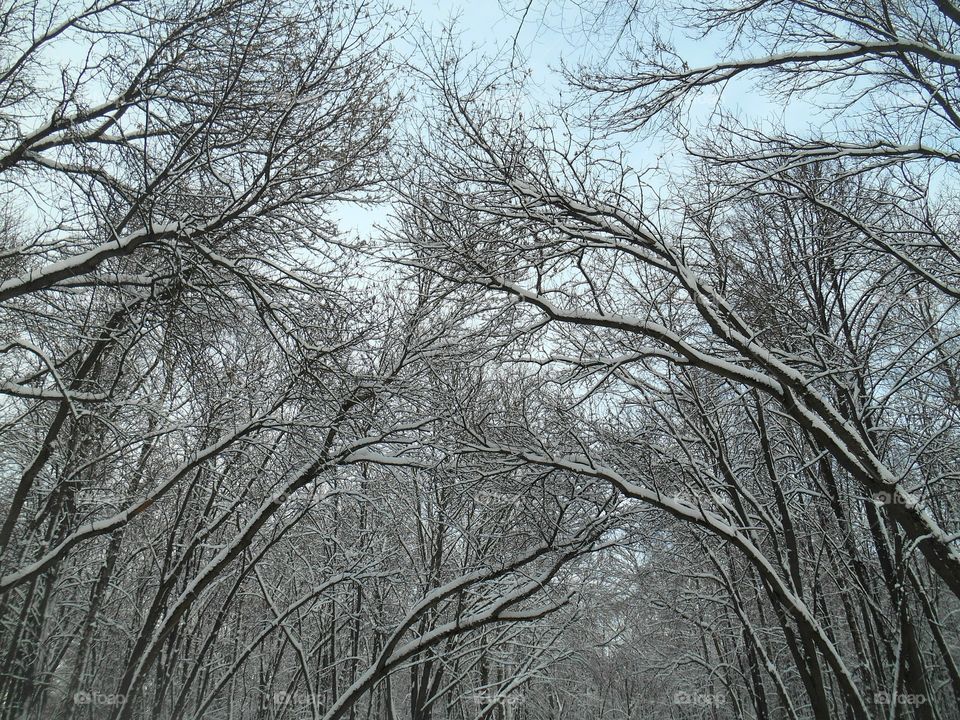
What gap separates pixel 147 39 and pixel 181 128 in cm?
72

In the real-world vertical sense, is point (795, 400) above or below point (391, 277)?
below

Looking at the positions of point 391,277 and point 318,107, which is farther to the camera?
point 391,277

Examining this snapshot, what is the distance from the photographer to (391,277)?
7.34 metres

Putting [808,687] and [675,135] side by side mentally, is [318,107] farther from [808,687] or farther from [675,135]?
[808,687]

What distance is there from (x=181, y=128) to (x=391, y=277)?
259cm

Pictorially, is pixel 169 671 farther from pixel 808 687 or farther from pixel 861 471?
pixel 861 471

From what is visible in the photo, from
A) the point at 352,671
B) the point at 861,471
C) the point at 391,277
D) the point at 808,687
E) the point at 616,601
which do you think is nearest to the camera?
the point at 861,471

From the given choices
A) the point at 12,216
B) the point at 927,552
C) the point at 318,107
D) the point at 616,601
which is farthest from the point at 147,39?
the point at 616,601

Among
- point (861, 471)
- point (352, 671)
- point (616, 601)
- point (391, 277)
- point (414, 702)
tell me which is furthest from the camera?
A: point (352, 671)

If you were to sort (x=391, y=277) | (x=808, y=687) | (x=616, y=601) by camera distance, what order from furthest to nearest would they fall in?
1. (x=616, y=601)
2. (x=808, y=687)
3. (x=391, y=277)

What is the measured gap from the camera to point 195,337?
6.61 metres

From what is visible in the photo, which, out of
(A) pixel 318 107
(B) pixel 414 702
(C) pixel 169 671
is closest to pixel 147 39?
(A) pixel 318 107

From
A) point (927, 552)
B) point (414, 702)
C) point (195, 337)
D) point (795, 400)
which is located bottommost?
point (414, 702)

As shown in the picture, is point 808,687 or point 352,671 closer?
point 808,687
